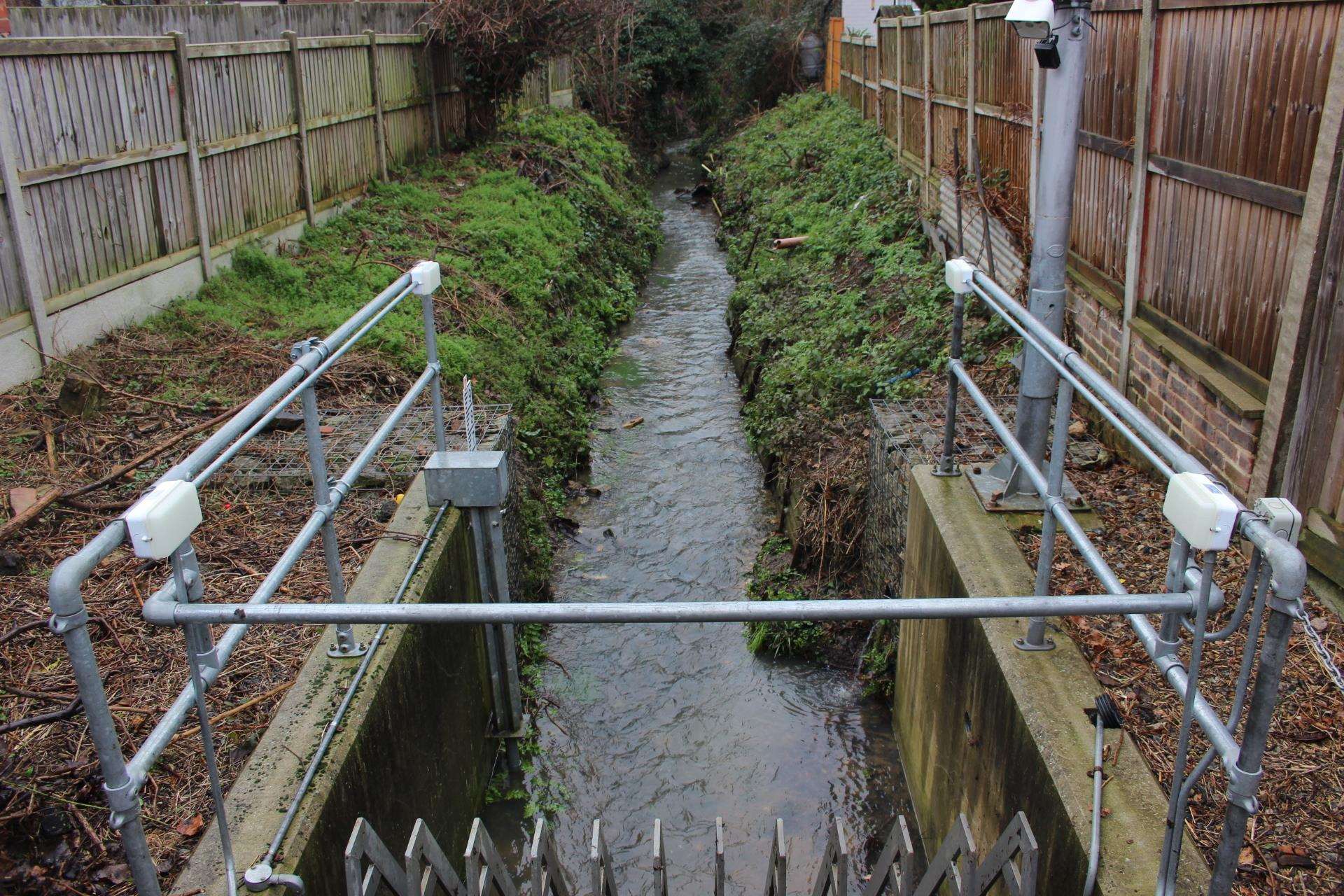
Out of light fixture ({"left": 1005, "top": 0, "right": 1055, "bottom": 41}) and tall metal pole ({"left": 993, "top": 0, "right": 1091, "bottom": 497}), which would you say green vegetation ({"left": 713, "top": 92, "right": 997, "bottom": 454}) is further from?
light fixture ({"left": 1005, "top": 0, "right": 1055, "bottom": 41})

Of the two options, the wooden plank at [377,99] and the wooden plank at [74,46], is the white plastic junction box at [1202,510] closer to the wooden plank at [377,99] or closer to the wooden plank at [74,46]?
the wooden plank at [74,46]

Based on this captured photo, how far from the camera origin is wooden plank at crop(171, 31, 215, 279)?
7.89m

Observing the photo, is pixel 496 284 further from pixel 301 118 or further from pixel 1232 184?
pixel 1232 184

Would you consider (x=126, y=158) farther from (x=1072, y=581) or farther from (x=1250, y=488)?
(x=1250, y=488)

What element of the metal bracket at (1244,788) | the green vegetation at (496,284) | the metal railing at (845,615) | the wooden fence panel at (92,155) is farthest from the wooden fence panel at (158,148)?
the metal bracket at (1244,788)

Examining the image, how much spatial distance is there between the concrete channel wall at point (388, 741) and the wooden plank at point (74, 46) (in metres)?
3.73

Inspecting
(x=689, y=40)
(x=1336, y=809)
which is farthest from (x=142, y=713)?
(x=689, y=40)

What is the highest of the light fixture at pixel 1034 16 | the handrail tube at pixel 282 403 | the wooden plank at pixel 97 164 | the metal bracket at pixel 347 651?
the light fixture at pixel 1034 16

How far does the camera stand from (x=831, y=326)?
952 centimetres

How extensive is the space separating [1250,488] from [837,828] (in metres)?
2.24

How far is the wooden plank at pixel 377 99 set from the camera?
1216 centimetres

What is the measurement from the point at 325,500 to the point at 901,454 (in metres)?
3.27

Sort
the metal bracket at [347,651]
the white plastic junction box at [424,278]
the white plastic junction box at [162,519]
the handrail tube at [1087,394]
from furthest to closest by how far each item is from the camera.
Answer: the white plastic junction box at [424,278] < the metal bracket at [347,651] < the handrail tube at [1087,394] < the white plastic junction box at [162,519]

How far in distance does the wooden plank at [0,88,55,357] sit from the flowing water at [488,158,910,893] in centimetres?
370
